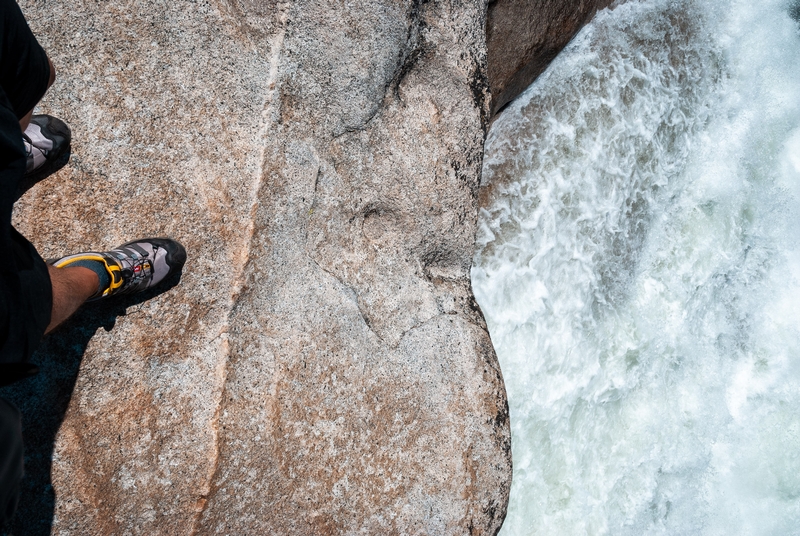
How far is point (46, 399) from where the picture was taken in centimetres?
200

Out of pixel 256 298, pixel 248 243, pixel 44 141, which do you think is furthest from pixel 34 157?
pixel 256 298

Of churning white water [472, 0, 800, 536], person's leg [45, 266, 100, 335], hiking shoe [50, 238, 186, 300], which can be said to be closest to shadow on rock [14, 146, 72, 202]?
hiking shoe [50, 238, 186, 300]

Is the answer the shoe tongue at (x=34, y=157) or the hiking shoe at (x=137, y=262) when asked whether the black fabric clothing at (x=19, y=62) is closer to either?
the shoe tongue at (x=34, y=157)

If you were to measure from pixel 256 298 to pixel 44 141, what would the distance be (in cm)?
94

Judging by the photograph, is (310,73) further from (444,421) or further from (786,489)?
(786,489)

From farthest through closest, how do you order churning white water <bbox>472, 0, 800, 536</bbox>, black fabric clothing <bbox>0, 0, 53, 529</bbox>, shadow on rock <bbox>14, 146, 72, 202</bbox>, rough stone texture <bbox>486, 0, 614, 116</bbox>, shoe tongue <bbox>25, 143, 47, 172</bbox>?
churning white water <bbox>472, 0, 800, 536</bbox>
rough stone texture <bbox>486, 0, 614, 116</bbox>
shadow on rock <bbox>14, 146, 72, 202</bbox>
shoe tongue <bbox>25, 143, 47, 172</bbox>
black fabric clothing <bbox>0, 0, 53, 529</bbox>

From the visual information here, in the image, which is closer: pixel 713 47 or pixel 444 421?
pixel 444 421

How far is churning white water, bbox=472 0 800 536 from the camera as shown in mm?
3262

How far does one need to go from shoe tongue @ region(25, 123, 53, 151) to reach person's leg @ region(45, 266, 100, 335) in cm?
48

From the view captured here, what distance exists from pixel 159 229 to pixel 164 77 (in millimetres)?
609

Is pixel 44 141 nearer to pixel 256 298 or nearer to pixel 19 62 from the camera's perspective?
pixel 19 62

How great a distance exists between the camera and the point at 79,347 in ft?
6.69

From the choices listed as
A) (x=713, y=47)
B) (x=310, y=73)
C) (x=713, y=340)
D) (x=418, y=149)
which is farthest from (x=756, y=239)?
(x=310, y=73)

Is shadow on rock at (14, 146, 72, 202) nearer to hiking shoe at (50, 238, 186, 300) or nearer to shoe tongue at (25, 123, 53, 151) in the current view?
shoe tongue at (25, 123, 53, 151)
